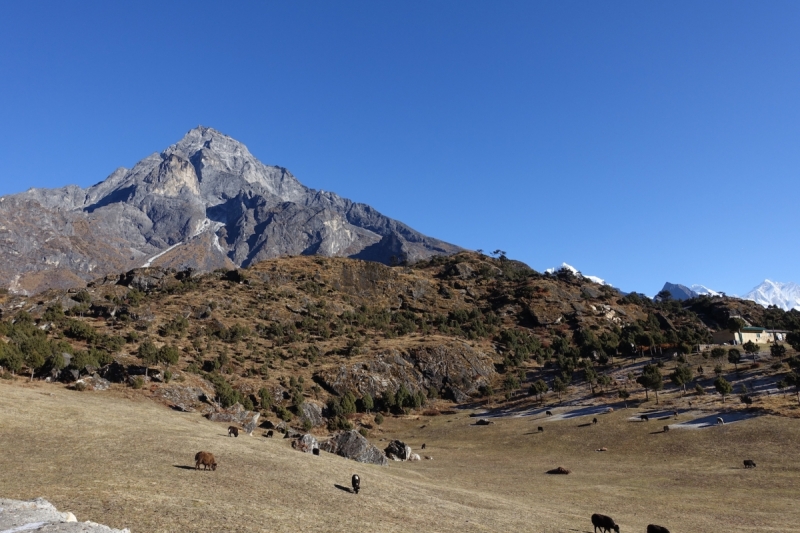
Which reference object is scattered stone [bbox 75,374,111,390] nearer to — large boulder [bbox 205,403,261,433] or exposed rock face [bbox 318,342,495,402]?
large boulder [bbox 205,403,261,433]

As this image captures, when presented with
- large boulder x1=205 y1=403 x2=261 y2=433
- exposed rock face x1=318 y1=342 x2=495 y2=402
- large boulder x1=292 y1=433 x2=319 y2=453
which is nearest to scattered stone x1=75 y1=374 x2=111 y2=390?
large boulder x1=205 y1=403 x2=261 y2=433

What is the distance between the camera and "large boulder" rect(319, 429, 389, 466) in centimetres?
4484

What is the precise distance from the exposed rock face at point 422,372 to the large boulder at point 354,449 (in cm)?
4770

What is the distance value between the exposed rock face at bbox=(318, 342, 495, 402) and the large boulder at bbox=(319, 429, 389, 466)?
156ft

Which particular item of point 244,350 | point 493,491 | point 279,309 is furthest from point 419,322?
point 493,491

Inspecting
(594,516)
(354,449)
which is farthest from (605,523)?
(354,449)

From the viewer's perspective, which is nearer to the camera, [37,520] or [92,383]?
[37,520]

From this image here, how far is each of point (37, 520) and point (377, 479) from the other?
84.2 feet

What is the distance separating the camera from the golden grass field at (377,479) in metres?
19.5

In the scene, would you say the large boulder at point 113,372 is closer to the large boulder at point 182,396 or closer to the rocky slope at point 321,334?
the rocky slope at point 321,334

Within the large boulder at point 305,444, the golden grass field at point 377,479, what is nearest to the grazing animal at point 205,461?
the golden grass field at point 377,479

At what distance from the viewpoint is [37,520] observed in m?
10.6

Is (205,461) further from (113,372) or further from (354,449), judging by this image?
(113,372)

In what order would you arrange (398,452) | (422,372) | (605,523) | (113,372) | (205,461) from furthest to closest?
(422,372) → (113,372) → (398,452) → (205,461) → (605,523)
